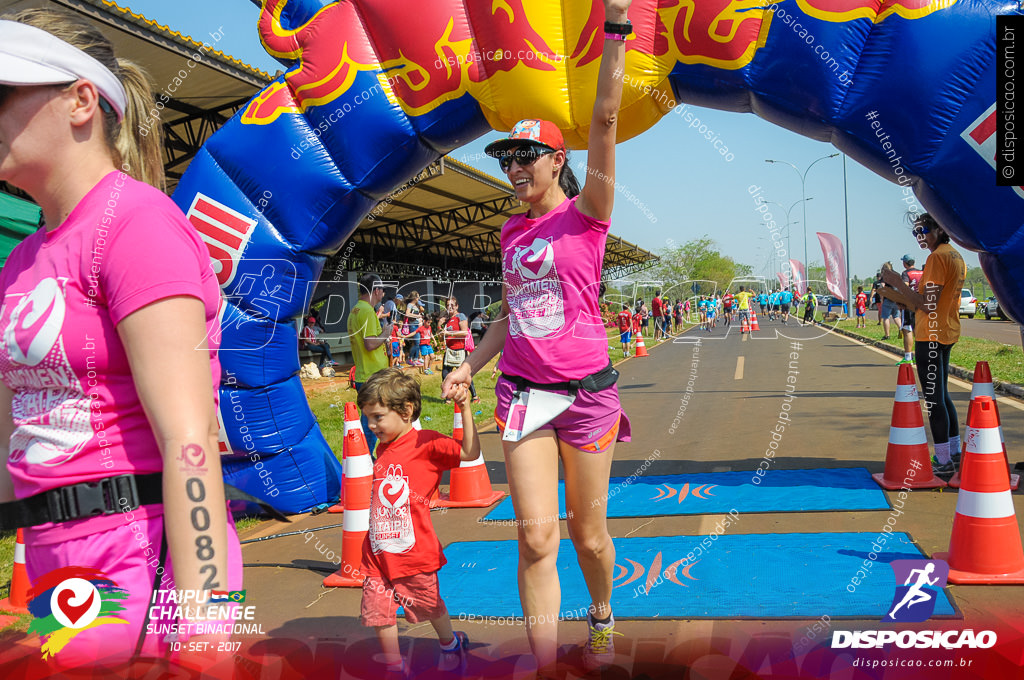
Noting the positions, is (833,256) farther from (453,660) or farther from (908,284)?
(453,660)

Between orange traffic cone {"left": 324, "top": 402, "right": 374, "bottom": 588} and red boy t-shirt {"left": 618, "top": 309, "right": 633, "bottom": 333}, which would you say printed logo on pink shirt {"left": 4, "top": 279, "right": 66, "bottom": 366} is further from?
red boy t-shirt {"left": 618, "top": 309, "right": 633, "bottom": 333}

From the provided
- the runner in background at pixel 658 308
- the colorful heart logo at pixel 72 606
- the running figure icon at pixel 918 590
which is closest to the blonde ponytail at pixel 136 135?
the colorful heart logo at pixel 72 606

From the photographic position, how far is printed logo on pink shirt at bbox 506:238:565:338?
2713mm

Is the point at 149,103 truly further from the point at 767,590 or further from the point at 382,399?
the point at 767,590

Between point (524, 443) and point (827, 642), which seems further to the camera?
point (827, 642)

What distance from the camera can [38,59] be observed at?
1.21 m

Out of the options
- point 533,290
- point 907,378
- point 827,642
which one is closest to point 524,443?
point 533,290

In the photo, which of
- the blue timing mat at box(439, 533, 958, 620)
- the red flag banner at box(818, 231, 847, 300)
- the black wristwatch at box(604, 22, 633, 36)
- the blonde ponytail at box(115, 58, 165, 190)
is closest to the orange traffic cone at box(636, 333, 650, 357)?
the red flag banner at box(818, 231, 847, 300)

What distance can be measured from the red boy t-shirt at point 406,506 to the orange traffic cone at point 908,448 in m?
3.78

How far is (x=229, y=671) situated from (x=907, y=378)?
5342mm

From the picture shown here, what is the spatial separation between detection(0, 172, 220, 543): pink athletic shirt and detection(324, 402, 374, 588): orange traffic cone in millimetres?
2842

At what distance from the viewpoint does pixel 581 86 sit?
490 centimetres

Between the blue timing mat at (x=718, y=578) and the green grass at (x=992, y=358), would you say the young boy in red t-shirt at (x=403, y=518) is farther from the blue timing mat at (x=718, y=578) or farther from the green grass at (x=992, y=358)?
the green grass at (x=992, y=358)

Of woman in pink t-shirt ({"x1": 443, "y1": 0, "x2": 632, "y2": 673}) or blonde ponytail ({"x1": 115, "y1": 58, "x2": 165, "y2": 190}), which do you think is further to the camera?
woman in pink t-shirt ({"x1": 443, "y1": 0, "x2": 632, "y2": 673})
